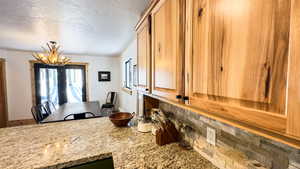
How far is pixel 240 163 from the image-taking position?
762 millimetres

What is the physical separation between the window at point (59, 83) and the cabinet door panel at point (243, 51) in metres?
5.38

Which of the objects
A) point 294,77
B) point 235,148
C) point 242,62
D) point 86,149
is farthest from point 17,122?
point 294,77

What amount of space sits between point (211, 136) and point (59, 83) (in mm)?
5469

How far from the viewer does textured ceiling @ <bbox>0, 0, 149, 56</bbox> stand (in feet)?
5.38

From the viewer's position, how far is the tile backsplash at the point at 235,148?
1.97 ft

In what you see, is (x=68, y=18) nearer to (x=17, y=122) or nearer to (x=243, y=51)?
(x=243, y=51)

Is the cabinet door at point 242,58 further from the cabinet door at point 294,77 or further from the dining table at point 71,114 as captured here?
the dining table at point 71,114

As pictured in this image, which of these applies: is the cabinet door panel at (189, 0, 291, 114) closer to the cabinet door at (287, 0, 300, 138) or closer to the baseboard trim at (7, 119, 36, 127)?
the cabinet door at (287, 0, 300, 138)

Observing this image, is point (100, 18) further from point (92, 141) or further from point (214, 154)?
point (214, 154)

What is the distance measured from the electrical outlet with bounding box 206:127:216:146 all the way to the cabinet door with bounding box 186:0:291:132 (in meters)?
0.41

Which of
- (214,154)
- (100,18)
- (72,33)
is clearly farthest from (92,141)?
(72,33)

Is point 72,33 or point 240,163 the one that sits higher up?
point 72,33

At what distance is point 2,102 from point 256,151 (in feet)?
20.3

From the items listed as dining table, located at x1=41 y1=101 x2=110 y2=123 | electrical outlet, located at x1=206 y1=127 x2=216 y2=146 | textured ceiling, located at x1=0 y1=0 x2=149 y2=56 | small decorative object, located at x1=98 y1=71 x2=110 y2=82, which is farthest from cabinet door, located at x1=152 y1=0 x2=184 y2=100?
small decorative object, located at x1=98 y1=71 x2=110 y2=82
